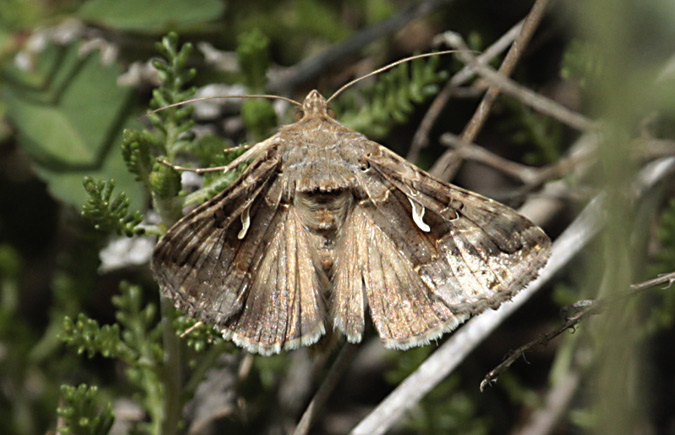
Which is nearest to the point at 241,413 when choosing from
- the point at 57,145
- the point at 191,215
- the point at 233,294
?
the point at 233,294

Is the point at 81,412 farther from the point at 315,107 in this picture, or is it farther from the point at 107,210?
the point at 315,107

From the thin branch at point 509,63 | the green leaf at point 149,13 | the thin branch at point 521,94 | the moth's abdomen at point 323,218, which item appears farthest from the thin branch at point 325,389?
the green leaf at point 149,13

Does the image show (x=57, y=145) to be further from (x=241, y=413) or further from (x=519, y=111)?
(x=519, y=111)

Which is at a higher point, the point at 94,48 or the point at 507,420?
the point at 94,48

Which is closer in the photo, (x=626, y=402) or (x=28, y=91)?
(x=626, y=402)

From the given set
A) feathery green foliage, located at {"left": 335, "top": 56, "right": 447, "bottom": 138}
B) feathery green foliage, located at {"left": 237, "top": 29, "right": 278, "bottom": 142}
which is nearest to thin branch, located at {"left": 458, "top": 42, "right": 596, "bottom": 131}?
feathery green foliage, located at {"left": 335, "top": 56, "right": 447, "bottom": 138}

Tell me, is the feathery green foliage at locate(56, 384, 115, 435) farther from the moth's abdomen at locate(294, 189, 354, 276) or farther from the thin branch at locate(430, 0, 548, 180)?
the thin branch at locate(430, 0, 548, 180)
